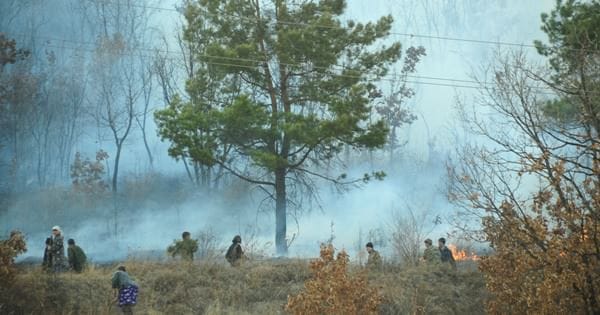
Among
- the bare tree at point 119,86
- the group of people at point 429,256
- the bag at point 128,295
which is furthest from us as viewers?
the bare tree at point 119,86

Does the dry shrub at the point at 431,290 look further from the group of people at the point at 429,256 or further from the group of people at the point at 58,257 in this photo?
the group of people at the point at 58,257

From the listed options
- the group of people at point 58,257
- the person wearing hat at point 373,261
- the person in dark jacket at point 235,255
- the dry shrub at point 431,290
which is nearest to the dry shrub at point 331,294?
the dry shrub at point 431,290

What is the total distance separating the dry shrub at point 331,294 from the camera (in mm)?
12039

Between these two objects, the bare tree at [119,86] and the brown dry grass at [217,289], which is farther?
the bare tree at [119,86]

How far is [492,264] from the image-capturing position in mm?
13422

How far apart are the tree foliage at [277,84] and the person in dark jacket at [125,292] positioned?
9.86m

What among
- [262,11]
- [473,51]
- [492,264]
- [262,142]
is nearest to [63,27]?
[262,11]

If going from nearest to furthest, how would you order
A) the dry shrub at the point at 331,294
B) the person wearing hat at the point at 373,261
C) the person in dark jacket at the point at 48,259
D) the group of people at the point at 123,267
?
1. the dry shrub at the point at 331,294
2. the group of people at the point at 123,267
3. the person in dark jacket at the point at 48,259
4. the person wearing hat at the point at 373,261

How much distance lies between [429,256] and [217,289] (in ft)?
24.0

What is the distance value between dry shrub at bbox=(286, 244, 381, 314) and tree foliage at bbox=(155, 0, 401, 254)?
12823mm

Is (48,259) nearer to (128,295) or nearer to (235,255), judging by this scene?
(128,295)

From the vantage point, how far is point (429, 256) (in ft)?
73.4

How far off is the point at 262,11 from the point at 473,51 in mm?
25272

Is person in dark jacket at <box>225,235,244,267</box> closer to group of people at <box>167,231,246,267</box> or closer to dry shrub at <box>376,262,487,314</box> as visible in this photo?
group of people at <box>167,231,246,267</box>
